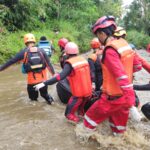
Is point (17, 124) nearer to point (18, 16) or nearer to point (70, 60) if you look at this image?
point (70, 60)

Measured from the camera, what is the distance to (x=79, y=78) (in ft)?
20.5

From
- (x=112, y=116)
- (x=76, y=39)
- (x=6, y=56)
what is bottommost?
(x=76, y=39)

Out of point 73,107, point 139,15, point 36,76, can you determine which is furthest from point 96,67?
point 139,15

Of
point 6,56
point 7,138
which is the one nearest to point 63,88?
point 7,138

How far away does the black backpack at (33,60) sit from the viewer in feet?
23.8

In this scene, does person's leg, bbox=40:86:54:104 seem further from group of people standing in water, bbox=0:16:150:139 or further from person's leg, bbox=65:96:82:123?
person's leg, bbox=65:96:82:123

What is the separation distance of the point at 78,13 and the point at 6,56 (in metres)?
14.6

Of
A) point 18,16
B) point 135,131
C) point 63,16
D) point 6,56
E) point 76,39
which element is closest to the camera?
point 135,131

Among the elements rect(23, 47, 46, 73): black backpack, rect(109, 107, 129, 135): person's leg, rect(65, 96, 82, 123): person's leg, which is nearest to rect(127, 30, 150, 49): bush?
rect(23, 47, 46, 73): black backpack

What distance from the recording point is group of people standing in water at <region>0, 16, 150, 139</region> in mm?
4703

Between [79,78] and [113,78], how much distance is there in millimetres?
1457

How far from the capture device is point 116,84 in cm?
492

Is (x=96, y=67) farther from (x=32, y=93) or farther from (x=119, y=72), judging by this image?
(x=119, y=72)

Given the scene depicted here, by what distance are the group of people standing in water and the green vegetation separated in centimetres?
783
